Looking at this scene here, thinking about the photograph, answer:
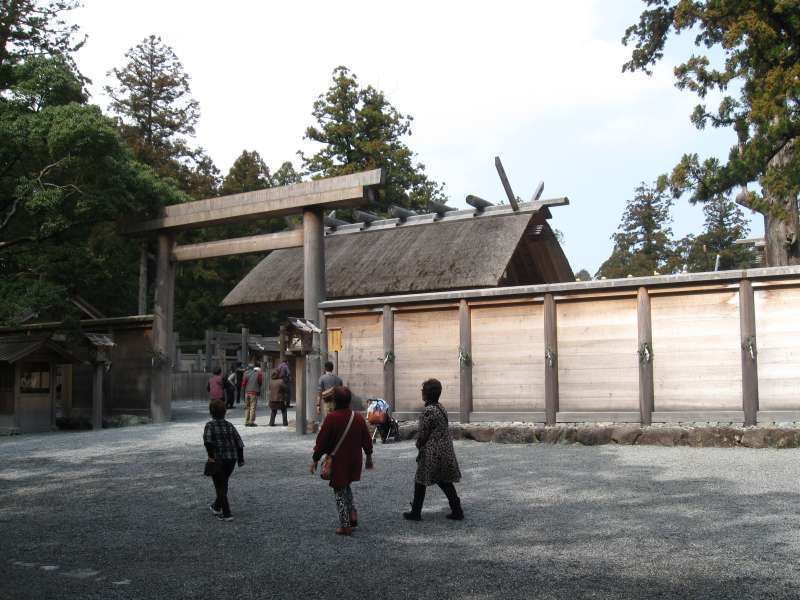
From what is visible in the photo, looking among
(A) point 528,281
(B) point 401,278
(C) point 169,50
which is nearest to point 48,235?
(B) point 401,278

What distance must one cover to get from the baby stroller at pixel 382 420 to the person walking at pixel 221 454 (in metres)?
6.33

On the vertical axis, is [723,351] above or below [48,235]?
below

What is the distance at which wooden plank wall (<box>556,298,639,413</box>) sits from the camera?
13227 mm

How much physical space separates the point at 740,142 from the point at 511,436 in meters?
8.25

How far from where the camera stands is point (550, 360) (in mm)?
13711

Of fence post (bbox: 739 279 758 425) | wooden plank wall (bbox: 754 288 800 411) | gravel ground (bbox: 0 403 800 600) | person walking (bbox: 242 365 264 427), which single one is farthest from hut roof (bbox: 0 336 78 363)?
wooden plank wall (bbox: 754 288 800 411)

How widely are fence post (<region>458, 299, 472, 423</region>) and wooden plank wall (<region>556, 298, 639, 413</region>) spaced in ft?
5.69

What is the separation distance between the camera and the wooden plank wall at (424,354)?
14.9 meters

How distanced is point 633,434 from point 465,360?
11.1 feet

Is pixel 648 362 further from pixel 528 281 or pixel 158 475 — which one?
pixel 528 281

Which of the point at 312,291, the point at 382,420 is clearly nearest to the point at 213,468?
the point at 382,420

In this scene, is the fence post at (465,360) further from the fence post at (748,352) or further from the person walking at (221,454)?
the person walking at (221,454)

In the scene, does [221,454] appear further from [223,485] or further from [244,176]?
[244,176]

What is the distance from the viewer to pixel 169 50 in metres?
43.9
